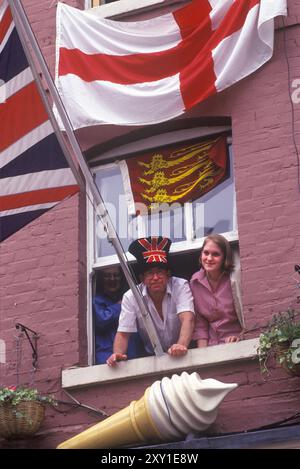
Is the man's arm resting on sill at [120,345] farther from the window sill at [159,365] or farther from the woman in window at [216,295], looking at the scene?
the woman in window at [216,295]

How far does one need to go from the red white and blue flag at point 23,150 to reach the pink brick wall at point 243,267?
108 centimetres

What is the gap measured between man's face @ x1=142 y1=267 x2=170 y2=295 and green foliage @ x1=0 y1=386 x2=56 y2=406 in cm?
132

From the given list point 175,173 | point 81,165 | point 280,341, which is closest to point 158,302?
point 175,173

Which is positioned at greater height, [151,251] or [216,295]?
[151,251]

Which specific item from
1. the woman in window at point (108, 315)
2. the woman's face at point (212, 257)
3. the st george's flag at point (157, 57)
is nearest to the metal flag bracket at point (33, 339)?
the woman in window at point (108, 315)

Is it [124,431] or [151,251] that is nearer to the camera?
[124,431]

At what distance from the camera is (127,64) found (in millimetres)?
10773

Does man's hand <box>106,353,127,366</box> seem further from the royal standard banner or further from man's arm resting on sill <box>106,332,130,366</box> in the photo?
the royal standard banner

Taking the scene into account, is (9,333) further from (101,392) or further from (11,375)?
(101,392)

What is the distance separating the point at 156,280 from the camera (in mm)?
9930

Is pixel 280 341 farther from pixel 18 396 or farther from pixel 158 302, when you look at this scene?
pixel 18 396

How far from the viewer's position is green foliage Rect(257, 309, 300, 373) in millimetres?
8594

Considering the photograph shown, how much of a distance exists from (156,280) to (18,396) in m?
1.60

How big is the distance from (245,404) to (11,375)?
216cm
